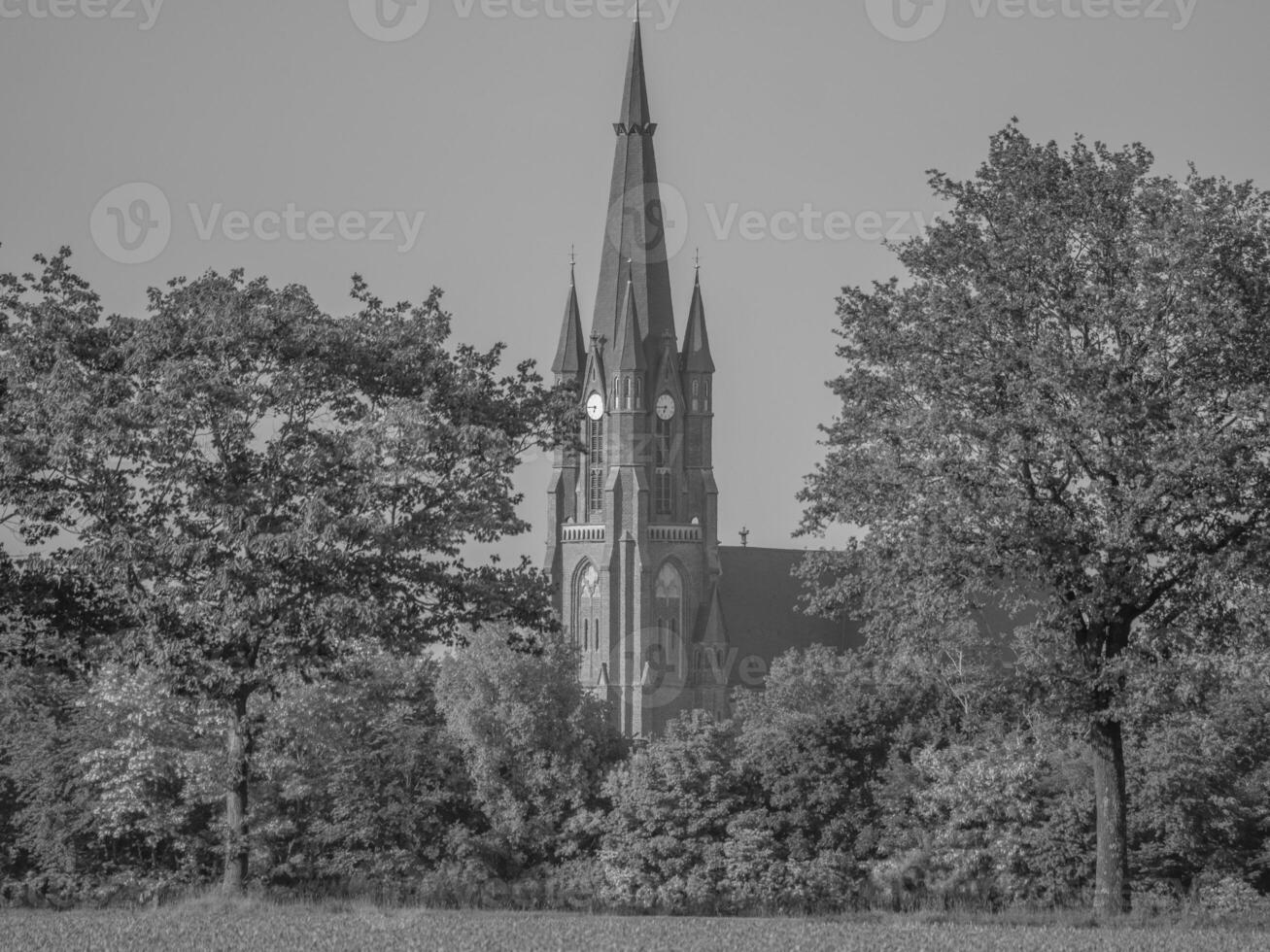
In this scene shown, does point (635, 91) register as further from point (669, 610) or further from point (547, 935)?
point (547, 935)

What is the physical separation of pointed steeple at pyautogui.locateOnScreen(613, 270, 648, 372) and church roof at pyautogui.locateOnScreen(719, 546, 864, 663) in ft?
60.6

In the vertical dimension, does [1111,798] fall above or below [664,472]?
below

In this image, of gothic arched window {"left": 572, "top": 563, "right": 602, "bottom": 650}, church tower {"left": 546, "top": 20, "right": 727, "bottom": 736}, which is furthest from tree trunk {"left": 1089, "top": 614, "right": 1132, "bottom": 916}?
gothic arched window {"left": 572, "top": 563, "right": 602, "bottom": 650}

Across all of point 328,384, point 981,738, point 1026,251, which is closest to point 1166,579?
point 1026,251

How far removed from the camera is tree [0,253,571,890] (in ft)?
92.3

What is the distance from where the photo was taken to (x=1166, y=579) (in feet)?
93.0

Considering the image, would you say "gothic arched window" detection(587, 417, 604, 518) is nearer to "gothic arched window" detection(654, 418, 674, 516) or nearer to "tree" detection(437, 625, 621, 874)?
"gothic arched window" detection(654, 418, 674, 516)

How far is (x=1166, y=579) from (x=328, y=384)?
45.4 ft

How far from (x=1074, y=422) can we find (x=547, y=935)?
11308mm

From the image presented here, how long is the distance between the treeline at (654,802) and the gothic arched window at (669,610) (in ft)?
255

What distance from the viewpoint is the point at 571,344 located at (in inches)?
5965

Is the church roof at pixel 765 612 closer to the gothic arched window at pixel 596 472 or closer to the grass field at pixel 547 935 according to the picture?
the gothic arched window at pixel 596 472

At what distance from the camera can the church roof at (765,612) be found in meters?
152

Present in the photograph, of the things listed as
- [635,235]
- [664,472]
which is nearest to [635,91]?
[635,235]
